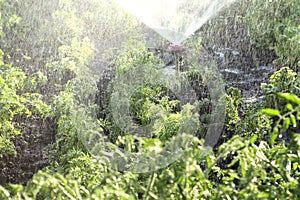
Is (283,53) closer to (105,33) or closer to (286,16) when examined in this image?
(286,16)

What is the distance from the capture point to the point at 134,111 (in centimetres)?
362

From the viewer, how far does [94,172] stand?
1.87 metres

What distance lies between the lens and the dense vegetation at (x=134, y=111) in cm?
95

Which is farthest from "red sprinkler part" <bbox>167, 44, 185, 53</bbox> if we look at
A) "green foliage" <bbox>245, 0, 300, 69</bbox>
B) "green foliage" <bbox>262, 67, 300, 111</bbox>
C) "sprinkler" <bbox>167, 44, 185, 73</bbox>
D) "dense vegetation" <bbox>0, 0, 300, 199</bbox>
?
"green foliage" <bbox>262, 67, 300, 111</bbox>

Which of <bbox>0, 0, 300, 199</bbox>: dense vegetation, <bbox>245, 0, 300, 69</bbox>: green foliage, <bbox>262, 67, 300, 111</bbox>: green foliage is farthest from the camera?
<bbox>245, 0, 300, 69</bbox>: green foliage

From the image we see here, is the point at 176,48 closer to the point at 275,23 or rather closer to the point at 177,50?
the point at 177,50

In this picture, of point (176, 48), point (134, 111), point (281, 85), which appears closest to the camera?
point (281, 85)

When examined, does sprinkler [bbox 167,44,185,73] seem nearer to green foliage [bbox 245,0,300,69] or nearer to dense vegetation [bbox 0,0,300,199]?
dense vegetation [bbox 0,0,300,199]

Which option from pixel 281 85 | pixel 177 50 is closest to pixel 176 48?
pixel 177 50

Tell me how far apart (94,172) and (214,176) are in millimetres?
1316

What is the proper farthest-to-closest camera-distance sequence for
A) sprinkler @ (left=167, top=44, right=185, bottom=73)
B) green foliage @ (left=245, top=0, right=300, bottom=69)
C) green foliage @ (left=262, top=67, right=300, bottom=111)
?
sprinkler @ (left=167, top=44, right=185, bottom=73) < green foliage @ (left=245, top=0, right=300, bottom=69) < green foliage @ (left=262, top=67, right=300, bottom=111)

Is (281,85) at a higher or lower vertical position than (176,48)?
lower

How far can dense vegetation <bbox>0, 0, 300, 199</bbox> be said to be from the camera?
950 mm

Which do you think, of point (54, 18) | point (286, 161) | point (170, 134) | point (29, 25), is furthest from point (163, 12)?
point (286, 161)
